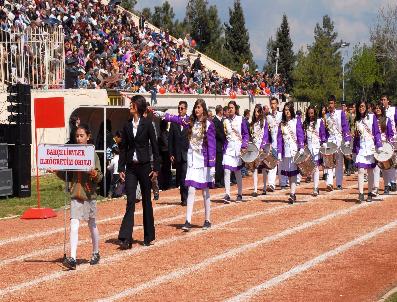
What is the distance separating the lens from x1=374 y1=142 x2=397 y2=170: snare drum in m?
20.1

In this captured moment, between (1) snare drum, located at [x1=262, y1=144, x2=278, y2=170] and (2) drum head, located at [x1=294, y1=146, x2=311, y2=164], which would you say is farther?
(1) snare drum, located at [x1=262, y1=144, x2=278, y2=170]

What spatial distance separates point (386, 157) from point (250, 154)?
113 inches

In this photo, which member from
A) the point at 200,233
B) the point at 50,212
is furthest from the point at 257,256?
the point at 50,212

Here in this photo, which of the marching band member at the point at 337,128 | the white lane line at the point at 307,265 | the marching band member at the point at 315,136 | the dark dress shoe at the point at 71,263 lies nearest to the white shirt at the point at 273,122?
the marching band member at the point at 315,136

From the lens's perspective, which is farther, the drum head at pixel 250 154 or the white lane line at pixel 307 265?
the drum head at pixel 250 154

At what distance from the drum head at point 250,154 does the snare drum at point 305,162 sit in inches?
36.0

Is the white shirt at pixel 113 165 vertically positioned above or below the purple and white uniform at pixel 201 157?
below

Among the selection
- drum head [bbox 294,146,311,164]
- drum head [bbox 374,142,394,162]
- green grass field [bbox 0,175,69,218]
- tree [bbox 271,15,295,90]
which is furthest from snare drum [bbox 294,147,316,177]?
tree [bbox 271,15,295,90]

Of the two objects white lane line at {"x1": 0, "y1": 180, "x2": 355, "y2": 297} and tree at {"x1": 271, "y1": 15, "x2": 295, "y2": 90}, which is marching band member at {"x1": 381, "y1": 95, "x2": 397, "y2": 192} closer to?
white lane line at {"x1": 0, "y1": 180, "x2": 355, "y2": 297}

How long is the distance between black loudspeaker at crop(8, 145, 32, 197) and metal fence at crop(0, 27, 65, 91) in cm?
525

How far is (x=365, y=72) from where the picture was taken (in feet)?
249

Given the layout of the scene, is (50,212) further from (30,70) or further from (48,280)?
(30,70)

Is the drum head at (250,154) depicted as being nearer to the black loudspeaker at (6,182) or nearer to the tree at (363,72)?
the black loudspeaker at (6,182)

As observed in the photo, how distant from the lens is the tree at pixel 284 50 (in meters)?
99.0
